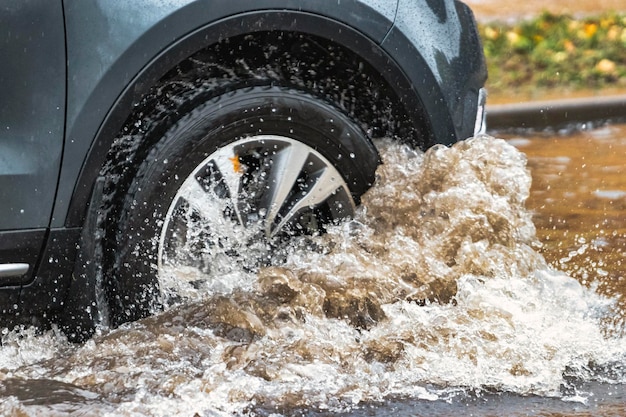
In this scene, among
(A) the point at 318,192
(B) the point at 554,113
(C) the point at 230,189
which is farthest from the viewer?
(B) the point at 554,113

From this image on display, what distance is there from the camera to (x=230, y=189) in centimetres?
335

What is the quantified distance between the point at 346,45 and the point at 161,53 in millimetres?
663

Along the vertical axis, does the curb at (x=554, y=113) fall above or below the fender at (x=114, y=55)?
above

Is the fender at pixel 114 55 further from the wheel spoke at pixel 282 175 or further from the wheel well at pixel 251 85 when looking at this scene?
the wheel spoke at pixel 282 175

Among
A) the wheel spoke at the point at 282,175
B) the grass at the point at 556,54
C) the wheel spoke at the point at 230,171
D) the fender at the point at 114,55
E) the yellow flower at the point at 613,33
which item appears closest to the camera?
the fender at the point at 114,55

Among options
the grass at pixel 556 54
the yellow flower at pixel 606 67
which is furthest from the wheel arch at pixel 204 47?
the yellow flower at pixel 606 67

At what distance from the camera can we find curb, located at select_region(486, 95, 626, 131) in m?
7.55

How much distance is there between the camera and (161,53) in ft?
10.1

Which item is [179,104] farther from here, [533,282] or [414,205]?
[533,282]

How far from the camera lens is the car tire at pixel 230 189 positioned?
321cm

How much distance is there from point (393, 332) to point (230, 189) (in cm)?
73

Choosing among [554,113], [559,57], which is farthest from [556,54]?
[554,113]

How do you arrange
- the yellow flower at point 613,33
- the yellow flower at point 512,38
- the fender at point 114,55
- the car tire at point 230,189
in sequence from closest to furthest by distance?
1. the fender at point 114,55
2. the car tire at point 230,189
3. the yellow flower at point 613,33
4. the yellow flower at point 512,38

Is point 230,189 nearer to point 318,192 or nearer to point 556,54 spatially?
point 318,192
